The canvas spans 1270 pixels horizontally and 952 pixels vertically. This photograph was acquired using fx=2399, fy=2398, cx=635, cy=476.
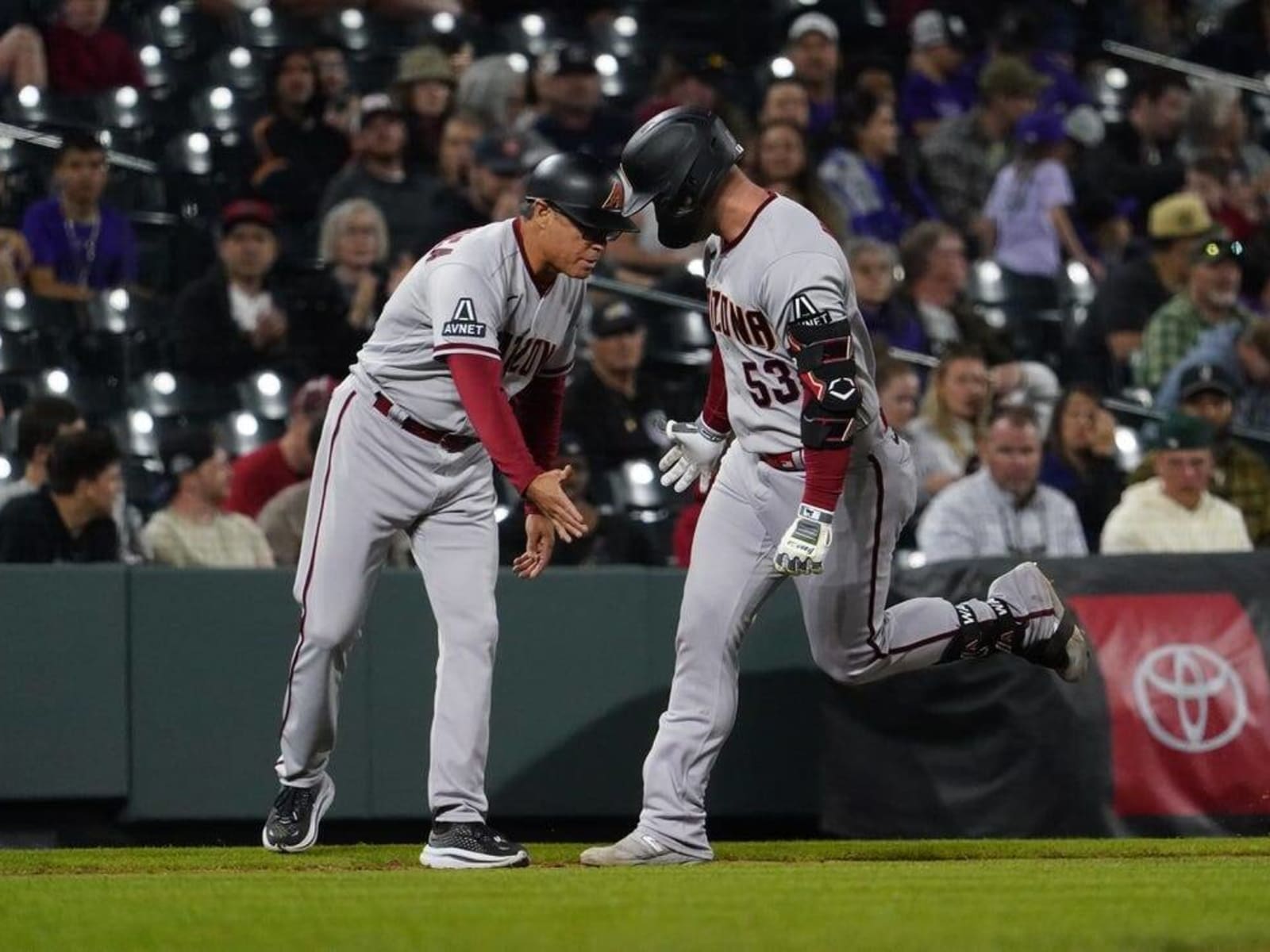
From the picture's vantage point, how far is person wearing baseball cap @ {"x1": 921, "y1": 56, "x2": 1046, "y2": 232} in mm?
14164

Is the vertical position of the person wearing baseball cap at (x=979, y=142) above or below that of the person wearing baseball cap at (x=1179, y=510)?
above

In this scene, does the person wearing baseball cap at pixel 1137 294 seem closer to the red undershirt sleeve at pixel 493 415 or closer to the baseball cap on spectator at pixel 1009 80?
the baseball cap on spectator at pixel 1009 80

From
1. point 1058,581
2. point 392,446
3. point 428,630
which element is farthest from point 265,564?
point 1058,581

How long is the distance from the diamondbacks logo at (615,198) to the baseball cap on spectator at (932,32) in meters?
8.91

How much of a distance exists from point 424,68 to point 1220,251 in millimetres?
4730

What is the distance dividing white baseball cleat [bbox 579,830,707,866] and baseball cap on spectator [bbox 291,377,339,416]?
3088 millimetres

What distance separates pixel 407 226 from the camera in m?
12.1

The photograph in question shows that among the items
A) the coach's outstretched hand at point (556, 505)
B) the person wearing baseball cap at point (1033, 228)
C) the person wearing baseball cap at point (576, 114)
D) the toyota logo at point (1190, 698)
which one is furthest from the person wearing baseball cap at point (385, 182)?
the coach's outstretched hand at point (556, 505)

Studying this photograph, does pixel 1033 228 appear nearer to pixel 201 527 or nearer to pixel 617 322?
pixel 617 322

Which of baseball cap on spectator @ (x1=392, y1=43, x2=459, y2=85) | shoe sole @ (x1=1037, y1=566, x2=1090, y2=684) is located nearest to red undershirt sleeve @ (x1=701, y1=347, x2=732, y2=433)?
shoe sole @ (x1=1037, y1=566, x2=1090, y2=684)

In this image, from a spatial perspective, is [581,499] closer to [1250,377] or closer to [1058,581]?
[1058,581]

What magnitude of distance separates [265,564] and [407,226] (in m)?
3.58

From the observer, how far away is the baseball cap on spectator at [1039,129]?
1425 cm

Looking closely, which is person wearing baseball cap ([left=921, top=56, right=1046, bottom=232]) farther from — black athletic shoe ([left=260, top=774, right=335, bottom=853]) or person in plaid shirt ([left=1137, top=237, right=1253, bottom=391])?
black athletic shoe ([left=260, top=774, right=335, bottom=853])
